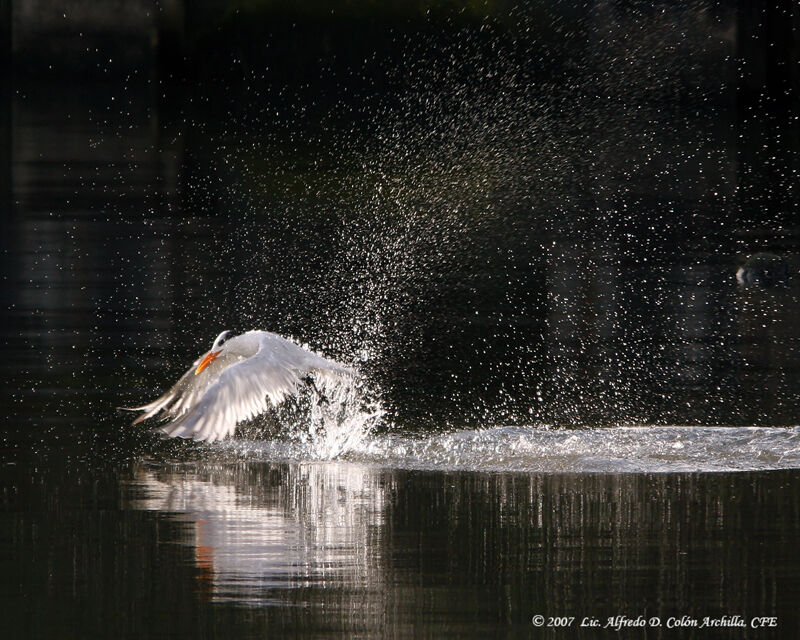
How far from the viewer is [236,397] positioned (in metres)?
11.3

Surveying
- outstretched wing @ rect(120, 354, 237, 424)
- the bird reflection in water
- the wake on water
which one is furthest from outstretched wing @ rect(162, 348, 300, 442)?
the bird reflection in water

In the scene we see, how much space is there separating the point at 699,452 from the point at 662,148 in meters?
21.3

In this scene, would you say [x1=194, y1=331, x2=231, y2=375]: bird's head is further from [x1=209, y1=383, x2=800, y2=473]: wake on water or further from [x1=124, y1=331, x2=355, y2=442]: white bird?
[x1=209, y1=383, x2=800, y2=473]: wake on water

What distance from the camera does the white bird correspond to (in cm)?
1102

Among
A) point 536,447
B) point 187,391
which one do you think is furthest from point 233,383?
point 536,447

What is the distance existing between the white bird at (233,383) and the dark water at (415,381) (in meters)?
0.24

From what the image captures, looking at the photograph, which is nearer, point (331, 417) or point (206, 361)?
point (206, 361)

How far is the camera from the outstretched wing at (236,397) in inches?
431

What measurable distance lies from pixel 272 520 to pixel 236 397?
7.96 feet

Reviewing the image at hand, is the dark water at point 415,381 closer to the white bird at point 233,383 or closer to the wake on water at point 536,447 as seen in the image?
the wake on water at point 536,447

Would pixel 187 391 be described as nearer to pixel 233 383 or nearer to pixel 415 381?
pixel 233 383

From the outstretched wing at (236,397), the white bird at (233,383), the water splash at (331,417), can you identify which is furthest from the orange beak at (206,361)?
the water splash at (331,417)

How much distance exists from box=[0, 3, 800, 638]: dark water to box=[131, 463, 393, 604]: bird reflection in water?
29 millimetres

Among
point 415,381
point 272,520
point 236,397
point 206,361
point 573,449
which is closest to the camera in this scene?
point 272,520
